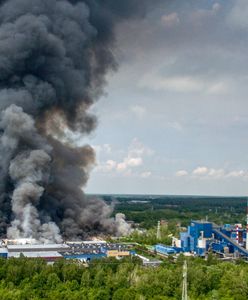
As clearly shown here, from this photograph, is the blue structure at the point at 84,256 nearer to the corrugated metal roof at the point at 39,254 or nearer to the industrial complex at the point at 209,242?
the corrugated metal roof at the point at 39,254

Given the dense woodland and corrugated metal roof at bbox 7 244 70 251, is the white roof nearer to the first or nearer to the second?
corrugated metal roof at bbox 7 244 70 251

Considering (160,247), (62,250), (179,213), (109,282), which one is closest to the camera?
(109,282)

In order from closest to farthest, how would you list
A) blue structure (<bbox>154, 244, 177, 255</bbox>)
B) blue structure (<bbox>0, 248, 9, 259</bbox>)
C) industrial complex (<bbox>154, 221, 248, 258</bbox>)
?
blue structure (<bbox>0, 248, 9, 259</bbox>) → blue structure (<bbox>154, 244, 177, 255</bbox>) → industrial complex (<bbox>154, 221, 248, 258</bbox>)

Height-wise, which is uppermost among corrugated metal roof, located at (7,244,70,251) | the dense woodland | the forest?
the forest

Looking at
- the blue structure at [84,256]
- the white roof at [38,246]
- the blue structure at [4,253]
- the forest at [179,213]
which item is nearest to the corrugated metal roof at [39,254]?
the blue structure at [4,253]

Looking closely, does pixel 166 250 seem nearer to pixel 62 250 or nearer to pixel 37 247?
pixel 62 250

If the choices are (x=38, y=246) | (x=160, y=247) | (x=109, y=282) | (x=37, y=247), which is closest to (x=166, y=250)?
(x=160, y=247)

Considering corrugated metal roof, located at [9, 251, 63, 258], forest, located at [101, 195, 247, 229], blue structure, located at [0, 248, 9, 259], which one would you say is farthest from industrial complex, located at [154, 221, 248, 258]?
forest, located at [101, 195, 247, 229]

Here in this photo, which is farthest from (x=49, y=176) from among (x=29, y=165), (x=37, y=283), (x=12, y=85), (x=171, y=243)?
(x=37, y=283)
